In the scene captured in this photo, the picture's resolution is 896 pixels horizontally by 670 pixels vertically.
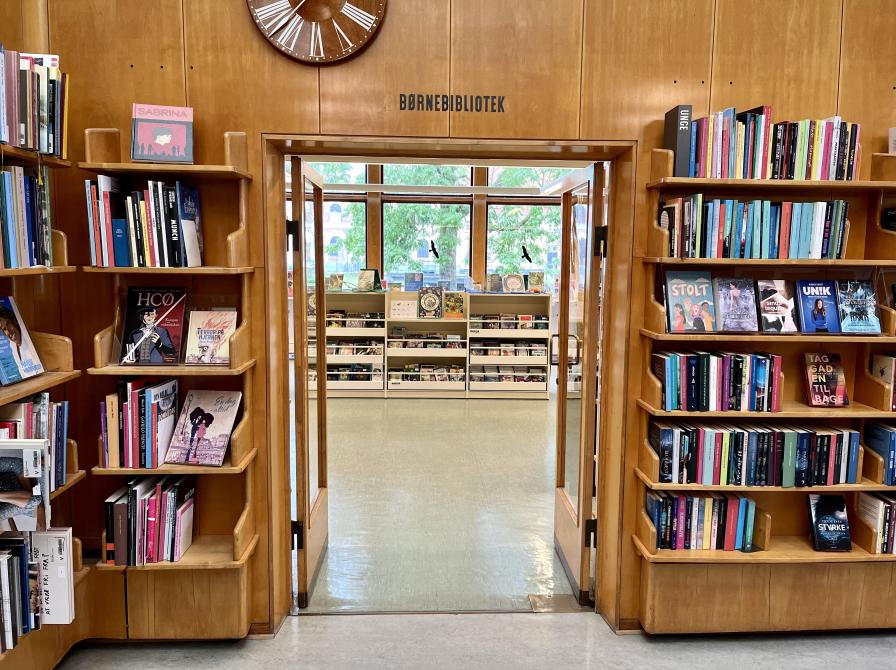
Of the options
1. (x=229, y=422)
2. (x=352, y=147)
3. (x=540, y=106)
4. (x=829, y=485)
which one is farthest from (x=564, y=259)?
(x=229, y=422)

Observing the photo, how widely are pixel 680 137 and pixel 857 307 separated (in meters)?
1.07

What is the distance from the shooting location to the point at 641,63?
267 centimetres

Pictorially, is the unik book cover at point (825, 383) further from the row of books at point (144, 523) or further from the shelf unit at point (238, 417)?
the row of books at point (144, 523)

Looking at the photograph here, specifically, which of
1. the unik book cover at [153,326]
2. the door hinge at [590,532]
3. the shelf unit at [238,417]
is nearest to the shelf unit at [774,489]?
the door hinge at [590,532]

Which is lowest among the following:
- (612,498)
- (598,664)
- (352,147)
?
(598,664)

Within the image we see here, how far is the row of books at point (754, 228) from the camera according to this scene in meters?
2.61

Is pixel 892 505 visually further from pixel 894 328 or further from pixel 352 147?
pixel 352 147

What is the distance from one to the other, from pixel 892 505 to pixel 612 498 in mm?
1185

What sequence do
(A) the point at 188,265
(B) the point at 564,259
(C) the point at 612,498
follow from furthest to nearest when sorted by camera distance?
(B) the point at 564,259 → (C) the point at 612,498 → (A) the point at 188,265

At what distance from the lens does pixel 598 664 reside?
106 inches

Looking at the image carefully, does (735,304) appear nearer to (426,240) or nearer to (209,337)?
(209,337)

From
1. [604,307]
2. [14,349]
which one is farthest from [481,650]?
[14,349]

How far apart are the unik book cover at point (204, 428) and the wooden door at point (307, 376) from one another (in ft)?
1.67

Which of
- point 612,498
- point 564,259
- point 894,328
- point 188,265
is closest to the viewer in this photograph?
point 188,265
